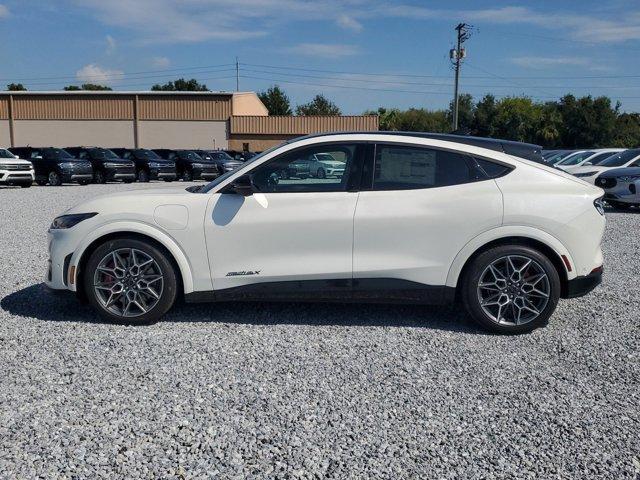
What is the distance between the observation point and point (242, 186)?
533cm

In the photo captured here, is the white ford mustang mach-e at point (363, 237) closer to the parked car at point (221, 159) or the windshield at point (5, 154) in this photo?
the windshield at point (5, 154)

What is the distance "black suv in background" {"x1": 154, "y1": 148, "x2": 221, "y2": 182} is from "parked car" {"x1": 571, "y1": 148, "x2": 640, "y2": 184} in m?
17.6

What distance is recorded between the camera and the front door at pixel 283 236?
531 cm

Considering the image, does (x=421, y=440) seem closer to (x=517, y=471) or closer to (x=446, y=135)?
(x=517, y=471)

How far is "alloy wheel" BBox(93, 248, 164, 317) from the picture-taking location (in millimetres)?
5422

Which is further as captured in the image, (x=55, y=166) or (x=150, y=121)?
(x=150, y=121)

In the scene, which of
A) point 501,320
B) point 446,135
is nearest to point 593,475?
point 501,320

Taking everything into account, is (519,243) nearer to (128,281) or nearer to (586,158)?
(128,281)

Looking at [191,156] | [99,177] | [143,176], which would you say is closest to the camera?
[99,177]

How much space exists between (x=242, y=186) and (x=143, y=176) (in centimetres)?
2590

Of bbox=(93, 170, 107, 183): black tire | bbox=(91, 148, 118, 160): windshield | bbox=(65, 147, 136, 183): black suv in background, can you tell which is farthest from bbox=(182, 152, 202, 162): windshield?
bbox=(93, 170, 107, 183): black tire

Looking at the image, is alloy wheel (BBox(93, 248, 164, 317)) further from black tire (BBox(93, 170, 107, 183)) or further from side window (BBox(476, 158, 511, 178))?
black tire (BBox(93, 170, 107, 183))

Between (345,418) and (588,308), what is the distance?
3.51m

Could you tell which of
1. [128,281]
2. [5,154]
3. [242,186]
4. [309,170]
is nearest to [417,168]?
[309,170]
